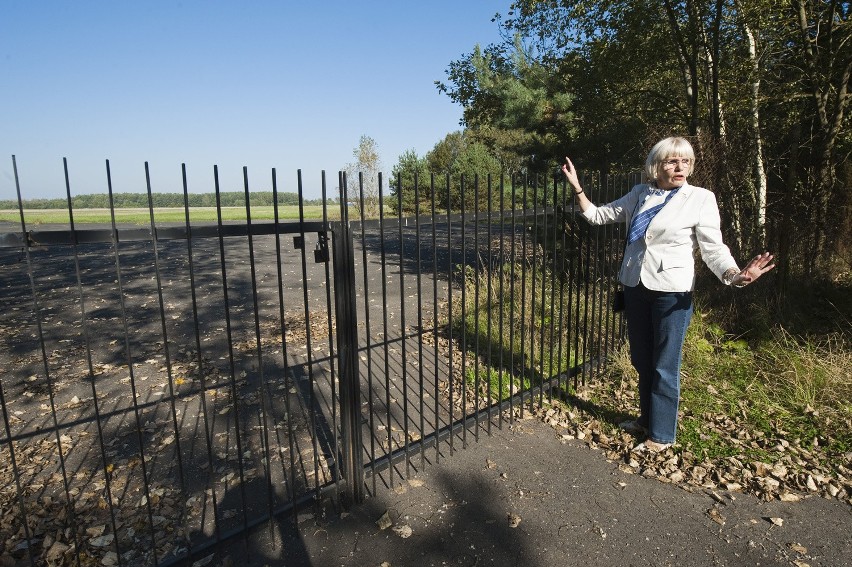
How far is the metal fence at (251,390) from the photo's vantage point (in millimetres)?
2463

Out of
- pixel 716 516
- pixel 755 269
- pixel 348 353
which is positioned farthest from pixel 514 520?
pixel 755 269

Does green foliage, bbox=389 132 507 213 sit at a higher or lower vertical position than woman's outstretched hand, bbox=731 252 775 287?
higher

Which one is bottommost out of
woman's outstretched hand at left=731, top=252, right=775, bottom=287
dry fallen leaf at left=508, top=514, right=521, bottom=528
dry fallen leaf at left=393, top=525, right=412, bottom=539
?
dry fallen leaf at left=508, top=514, right=521, bottom=528

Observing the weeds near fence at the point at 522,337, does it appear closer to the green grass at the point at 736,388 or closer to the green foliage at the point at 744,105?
the green grass at the point at 736,388

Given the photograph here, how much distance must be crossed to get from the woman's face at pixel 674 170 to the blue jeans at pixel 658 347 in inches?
26.1

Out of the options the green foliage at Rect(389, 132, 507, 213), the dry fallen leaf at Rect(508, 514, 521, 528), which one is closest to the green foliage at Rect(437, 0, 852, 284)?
the dry fallen leaf at Rect(508, 514, 521, 528)

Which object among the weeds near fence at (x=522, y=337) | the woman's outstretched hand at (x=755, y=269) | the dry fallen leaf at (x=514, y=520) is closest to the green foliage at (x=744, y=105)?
the weeds near fence at (x=522, y=337)

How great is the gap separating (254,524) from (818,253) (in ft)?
24.3

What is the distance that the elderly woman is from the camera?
299cm

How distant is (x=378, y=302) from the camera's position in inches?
362

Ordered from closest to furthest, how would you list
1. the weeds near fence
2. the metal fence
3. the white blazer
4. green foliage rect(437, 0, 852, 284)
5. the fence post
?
the metal fence
the fence post
the white blazer
the weeds near fence
green foliage rect(437, 0, 852, 284)

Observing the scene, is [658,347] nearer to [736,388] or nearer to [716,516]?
[716,516]

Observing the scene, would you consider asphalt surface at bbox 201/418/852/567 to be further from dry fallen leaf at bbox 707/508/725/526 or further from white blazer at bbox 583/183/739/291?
white blazer at bbox 583/183/739/291

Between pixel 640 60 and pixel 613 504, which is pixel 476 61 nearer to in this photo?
pixel 640 60
